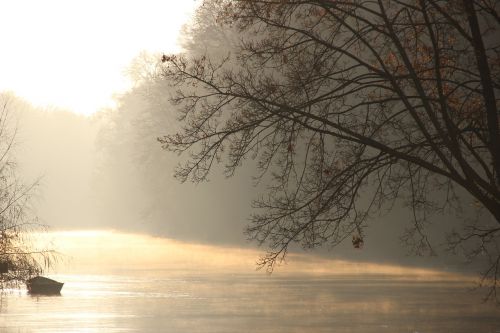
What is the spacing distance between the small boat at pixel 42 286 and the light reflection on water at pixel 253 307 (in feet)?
0.95

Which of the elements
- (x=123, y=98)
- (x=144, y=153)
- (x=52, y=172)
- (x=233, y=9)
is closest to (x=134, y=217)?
(x=123, y=98)

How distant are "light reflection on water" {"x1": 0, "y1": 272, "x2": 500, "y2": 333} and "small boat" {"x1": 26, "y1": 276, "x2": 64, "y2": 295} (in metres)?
0.29

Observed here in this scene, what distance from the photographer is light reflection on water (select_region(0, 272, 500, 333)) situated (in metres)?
22.0

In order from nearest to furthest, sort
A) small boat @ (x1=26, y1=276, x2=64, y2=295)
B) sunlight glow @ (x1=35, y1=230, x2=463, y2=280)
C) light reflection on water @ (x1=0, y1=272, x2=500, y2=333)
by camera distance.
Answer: light reflection on water @ (x1=0, y1=272, x2=500, y2=333) → small boat @ (x1=26, y1=276, x2=64, y2=295) → sunlight glow @ (x1=35, y1=230, x2=463, y2=280)

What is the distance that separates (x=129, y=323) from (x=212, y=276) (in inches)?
616

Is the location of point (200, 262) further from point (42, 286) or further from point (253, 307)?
point (253, 307)

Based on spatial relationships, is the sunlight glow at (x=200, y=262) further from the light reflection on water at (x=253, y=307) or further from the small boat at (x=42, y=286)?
the light reflection on water at (x=253, y=307)

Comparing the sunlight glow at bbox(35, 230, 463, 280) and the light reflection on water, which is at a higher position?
the sunlight glow at bbox(35, 230, 463, 280)

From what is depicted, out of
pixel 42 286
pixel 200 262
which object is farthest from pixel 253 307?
pixel 200 262

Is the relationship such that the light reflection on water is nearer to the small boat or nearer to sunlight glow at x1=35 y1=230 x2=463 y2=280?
the small boat

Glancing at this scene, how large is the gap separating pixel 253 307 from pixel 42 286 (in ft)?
20.6

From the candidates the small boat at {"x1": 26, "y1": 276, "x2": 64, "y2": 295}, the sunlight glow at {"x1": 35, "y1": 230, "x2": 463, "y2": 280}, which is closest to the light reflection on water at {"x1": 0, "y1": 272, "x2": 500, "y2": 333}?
the small boat at {"x1": 26, "y1": 276, "x2": 64, "y2": 295}

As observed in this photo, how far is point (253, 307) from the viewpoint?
26.3 m

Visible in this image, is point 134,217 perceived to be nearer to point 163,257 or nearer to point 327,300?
point 163,257
